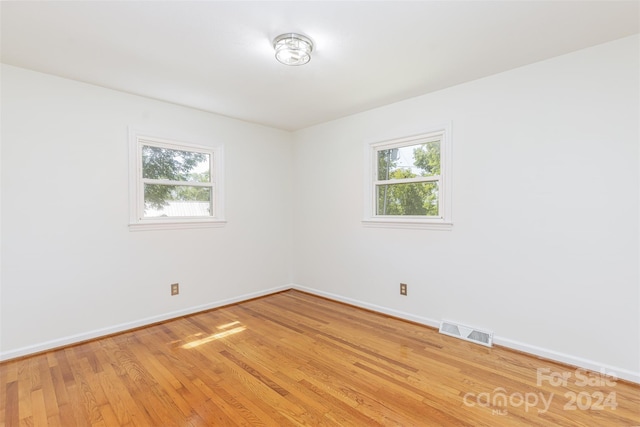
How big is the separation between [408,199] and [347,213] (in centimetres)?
83

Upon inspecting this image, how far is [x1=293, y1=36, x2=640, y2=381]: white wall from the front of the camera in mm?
2129

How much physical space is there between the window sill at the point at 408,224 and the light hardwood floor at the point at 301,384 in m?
1.04

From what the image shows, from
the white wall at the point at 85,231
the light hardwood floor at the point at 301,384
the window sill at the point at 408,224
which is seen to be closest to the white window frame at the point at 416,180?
the window sill at the point at 408,224

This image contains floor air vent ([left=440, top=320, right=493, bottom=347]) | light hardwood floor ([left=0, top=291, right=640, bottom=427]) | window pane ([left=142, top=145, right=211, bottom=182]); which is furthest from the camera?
window pane ([left=142, top=145, right=211, bottom=182])

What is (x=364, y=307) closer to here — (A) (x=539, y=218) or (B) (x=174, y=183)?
(A) (x=539, y=218)

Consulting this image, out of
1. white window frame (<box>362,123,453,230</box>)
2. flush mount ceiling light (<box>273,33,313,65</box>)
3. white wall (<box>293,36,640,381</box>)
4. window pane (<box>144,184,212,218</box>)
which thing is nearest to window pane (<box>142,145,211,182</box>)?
window pane (<box>144,184,212,218</box>)

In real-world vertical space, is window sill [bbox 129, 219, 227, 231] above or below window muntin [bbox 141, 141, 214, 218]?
below

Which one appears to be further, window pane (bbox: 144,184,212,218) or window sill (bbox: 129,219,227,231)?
window pane (bbox: 144,184,212,218)

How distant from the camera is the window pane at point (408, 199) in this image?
3174mm

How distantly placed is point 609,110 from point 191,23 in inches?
116

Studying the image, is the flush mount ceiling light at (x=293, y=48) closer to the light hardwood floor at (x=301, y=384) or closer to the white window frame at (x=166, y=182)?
the white window frame at (x=166, y=182)

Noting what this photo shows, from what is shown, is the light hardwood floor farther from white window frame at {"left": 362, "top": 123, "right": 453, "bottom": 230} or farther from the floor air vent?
white window frame at {"left": 362, "top": 123, "right": 453, "bottom": 230}

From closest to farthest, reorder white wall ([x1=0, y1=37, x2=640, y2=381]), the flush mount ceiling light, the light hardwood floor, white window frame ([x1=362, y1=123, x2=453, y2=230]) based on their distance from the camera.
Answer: the light hardwood floor
the flush mount ceiling light
white wall ([x1=0, y1=37, x2=640, y2=381])
white window frame ([x1=362, y1=123, x2=453, y2=230])

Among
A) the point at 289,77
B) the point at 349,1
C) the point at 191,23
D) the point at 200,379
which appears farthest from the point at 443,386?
the point at 191,23
